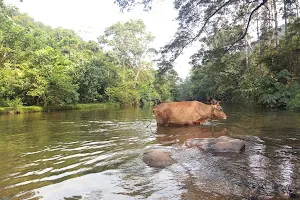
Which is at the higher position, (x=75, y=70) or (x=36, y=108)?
(x=75, y=70)

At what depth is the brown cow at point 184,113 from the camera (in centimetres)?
1302

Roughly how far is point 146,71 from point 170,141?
45.9m

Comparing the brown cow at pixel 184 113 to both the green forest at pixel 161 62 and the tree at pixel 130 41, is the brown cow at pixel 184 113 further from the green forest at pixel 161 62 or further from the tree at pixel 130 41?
the tree at pixel 130 41

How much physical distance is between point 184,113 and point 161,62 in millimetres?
2674

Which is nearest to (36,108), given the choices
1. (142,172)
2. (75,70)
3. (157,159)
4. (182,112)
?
(75,70)

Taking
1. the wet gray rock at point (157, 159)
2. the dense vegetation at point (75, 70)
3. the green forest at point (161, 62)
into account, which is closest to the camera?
the wet gray rock at point (157, 159)

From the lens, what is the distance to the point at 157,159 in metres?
6.32

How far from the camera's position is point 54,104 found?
32875mm

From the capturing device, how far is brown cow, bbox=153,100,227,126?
13.0 metres

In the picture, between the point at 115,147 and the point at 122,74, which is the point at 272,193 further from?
the point at 122,74

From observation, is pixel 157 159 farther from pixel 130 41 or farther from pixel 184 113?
pixel 130 41

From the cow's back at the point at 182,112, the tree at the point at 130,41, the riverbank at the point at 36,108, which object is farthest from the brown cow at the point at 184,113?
the tree at the point at 130,41

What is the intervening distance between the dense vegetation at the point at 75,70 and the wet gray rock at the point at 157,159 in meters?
6.51

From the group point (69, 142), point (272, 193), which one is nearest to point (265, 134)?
point (272, 193)
